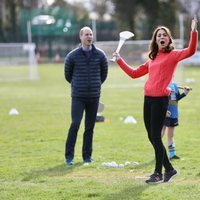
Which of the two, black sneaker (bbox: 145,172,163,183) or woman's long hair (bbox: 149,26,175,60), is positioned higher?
woman's long hair (bbox: 149,26,175,60)

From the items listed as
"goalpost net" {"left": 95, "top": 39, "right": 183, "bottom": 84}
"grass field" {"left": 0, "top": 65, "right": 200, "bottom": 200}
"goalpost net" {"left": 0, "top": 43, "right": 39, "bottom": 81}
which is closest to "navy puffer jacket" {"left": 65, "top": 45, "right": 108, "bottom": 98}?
"grass field" {"left": 0, "top": 65, "right": 200, "bottom": 200}

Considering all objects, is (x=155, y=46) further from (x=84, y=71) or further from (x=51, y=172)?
(x=51, y=172)

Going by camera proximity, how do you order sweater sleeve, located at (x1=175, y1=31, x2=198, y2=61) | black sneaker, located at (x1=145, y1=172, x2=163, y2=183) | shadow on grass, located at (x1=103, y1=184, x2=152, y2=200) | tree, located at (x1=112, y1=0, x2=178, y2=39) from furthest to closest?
1. tree, located at (x1=112, y1=0, x2=178, y2=39)
2. black sneaker, located at (x1=145, y1=172, x2=163, y2=183)
3. sweater sleeve, located at (x1=175, y1=31, x2=198, y2=61)
4. shadow on grass, located at (x1=103, y1=184, x2=152, y2=200)

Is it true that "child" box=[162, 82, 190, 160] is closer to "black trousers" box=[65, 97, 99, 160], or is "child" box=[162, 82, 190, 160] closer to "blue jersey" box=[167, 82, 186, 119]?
"blue jersey" box=[167, 82, 186, 119]

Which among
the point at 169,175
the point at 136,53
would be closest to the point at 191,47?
the point at 169,175

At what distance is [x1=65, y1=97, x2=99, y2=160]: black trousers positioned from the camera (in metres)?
9.33

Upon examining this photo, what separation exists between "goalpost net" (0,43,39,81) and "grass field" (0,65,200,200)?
17581mm

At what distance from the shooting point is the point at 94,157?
988 centimetres

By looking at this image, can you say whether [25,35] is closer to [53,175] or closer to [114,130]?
[114,130]

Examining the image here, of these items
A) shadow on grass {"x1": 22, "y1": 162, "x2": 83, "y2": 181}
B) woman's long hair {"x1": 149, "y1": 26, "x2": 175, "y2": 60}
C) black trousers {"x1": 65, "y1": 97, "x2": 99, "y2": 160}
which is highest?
woman's long hair {"x1": 149, "y1": 26, "x2": 175, "y2": 60}

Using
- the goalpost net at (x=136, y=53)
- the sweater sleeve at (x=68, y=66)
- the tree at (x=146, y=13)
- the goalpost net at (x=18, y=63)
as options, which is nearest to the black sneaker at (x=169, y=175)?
the sweater sleeve at (x=68, y=66)

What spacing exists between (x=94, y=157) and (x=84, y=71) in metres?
1.50

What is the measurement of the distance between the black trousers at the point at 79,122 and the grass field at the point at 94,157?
20cm

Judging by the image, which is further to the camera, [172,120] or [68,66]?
[172,120]
